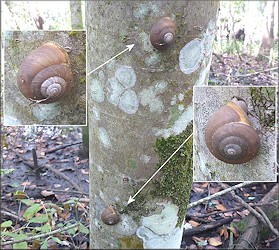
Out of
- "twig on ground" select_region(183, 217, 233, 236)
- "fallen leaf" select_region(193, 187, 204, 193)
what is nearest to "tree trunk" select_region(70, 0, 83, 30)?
"fallen leaf" select_region(193, 187, 204, 193)

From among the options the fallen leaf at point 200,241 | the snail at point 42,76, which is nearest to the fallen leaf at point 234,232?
the fallen leaf at point 200,241

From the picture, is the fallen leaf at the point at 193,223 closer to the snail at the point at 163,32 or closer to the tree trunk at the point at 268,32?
the snail at the point at 163,32

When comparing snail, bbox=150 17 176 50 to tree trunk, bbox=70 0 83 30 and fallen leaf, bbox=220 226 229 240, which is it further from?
tree trunk, bbox=70 0 83 30

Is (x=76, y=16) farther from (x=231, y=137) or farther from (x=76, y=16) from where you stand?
(x=231, y=137)

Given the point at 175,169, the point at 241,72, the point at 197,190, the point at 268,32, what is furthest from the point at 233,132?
the point at 268,32

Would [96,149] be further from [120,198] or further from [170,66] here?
[170,66]

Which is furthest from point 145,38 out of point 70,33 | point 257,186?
point 257,186

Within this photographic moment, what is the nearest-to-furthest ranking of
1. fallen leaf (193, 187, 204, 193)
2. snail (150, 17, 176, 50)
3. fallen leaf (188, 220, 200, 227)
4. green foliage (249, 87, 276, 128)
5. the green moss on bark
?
1. snail (150, 17, 176, 50)
2. the green moss on bark
3. green foliage (249, 87, 276, 128)
4. fallen leaf (188, 220, 200, 227)
5. fallen leaf (193, 187, 204, 193)
